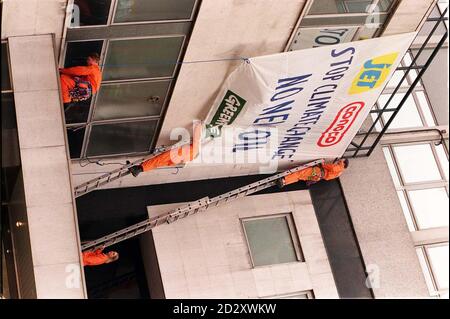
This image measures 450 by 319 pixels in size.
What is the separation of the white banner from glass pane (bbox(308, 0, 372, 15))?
2.25 feet

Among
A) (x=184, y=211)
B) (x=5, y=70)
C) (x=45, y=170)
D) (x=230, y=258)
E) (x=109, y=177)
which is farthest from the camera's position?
(x=230, y=258)

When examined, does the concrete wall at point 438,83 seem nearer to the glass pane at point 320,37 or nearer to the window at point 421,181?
the window at point 421,181

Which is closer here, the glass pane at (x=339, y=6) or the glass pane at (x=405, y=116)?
the glass pane at (x=339, y=6)

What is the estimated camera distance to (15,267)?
19.6m

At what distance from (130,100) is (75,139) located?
1.46 meters

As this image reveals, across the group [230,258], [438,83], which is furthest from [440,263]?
[230,258]

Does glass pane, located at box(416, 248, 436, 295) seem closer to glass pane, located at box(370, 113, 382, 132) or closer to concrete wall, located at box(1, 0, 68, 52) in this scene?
glass pane, located at box(370, 113, 382, 132)

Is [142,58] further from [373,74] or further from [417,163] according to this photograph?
[417,163]

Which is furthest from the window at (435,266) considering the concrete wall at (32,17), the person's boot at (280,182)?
the concrete wall at (32,17)

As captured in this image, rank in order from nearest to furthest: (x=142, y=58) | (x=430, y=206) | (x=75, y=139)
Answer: (x=142, y=58), (x=75, y=139), (x=430, y=206)

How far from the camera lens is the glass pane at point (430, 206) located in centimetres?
2509

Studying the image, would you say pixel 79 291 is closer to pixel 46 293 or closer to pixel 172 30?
pixel 46 293

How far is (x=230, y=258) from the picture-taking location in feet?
75.2

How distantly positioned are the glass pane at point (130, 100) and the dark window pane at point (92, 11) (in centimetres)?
200
